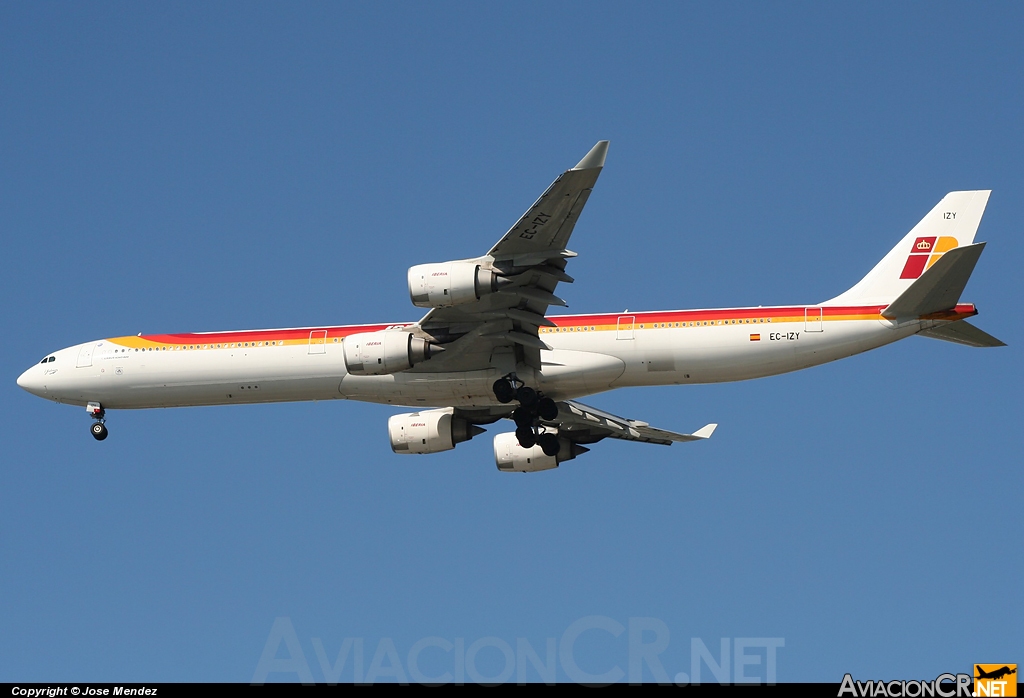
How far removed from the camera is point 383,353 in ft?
98.7

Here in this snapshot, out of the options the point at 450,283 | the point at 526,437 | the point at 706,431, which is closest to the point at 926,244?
the point at 706,431

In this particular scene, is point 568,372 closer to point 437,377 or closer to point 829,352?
point 437,377

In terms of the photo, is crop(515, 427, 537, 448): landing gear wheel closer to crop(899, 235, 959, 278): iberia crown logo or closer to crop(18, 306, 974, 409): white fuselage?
crop(18, 306, 974, 409): white fuselage

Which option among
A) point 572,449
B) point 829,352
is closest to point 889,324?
point 829,352

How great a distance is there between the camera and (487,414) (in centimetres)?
3594

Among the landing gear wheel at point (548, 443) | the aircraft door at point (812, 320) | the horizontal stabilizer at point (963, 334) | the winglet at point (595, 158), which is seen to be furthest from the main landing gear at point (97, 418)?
the horizontal stabilizer at point (963, 334)

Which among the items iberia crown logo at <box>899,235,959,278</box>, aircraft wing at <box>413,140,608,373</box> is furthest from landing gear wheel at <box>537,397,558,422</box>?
iberia crown logo at <box>899,235,959,278</box>

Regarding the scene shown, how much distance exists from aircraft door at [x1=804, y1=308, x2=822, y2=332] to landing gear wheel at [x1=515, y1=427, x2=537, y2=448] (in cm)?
824

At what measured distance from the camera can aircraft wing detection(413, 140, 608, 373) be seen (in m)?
25.9

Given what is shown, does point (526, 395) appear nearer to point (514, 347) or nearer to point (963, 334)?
point (514, 347)

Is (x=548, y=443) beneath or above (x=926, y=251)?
beneath

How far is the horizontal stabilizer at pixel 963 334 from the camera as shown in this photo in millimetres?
30531

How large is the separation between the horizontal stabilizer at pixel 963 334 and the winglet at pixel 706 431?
806cm

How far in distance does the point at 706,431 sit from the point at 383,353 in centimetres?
1191
